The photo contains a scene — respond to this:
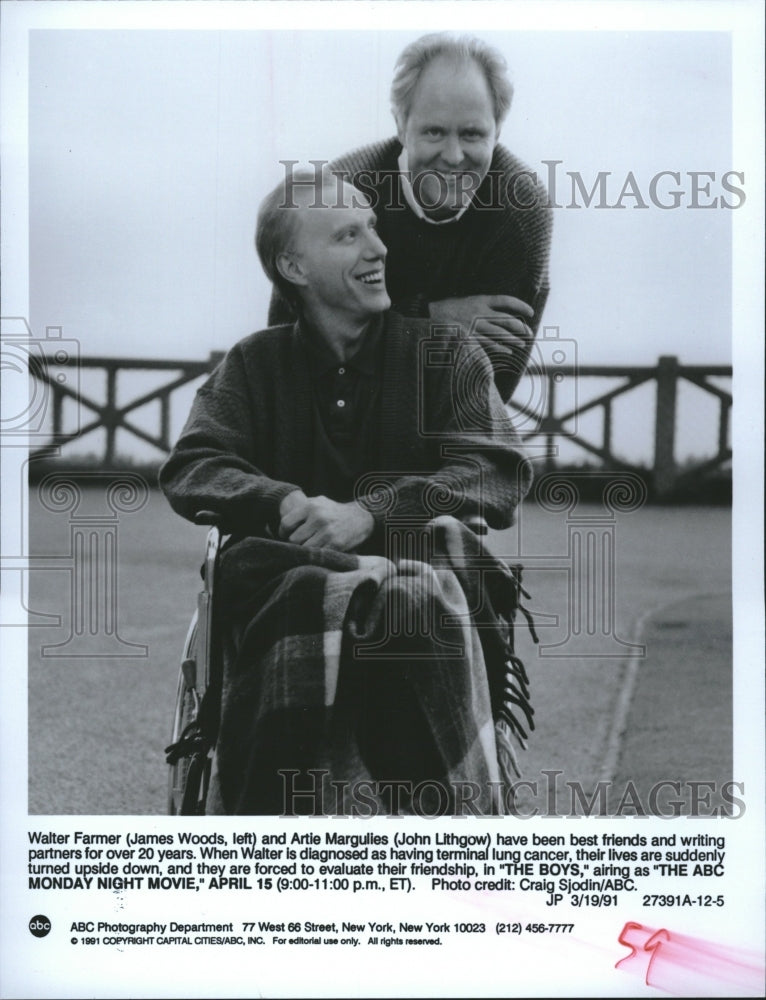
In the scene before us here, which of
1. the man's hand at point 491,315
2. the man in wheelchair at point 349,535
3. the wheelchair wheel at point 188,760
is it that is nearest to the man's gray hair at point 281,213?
the man in wheelchair at point 349,535

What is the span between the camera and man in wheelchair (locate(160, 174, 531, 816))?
10.00ft

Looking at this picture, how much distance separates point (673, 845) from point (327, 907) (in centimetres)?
76

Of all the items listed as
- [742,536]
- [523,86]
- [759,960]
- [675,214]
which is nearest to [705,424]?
[742,536]

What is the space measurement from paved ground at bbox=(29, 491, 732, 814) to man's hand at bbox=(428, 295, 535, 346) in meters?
0.38

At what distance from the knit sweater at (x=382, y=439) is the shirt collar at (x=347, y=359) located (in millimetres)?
17

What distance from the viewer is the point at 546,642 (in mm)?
3154

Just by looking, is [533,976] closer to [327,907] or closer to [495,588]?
[327,907]

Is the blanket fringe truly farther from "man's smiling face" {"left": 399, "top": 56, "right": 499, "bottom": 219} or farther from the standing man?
"man's smiling face" {"left": 399, "top": 56, "right": 499, "bottom": 219}

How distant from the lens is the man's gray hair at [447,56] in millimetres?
3064

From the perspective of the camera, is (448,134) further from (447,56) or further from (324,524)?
(324,524)

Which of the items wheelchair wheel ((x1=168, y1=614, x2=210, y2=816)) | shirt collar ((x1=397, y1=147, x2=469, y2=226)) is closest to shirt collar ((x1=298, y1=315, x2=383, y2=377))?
shirt collar ((x1=397, y1=147, x2=469, y2=226))

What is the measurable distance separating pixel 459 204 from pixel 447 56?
0.31 m

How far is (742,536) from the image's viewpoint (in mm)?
3162

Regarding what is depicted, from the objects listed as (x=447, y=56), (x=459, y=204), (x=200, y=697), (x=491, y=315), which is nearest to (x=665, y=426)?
(x=491, y=315)
